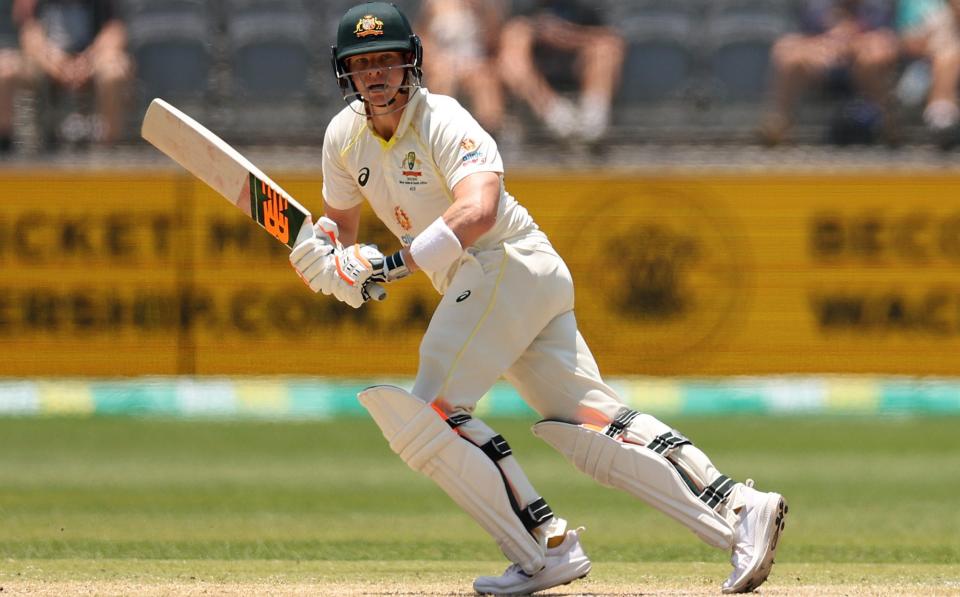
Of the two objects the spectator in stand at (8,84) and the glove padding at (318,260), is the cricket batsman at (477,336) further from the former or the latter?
the spectator in stand at (8,84)

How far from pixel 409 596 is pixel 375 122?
138 cm

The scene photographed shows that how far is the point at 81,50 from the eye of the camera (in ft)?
41.2

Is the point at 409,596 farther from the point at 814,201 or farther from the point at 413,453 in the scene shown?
the point at 814,201

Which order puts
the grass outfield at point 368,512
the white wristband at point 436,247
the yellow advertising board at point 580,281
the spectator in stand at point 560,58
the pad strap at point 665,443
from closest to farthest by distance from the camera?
the white wristband at point 436,247 → the pad strap at point 665,443 → the grass outfield at point 368,512 → the yellow advertising board at point 580,281 → the spectator in stand at point 560,58

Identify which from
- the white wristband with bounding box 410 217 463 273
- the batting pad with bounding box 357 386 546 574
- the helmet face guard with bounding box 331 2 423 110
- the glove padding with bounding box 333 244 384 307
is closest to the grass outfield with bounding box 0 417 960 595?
the batting pad with bounding box 357 386 546 574

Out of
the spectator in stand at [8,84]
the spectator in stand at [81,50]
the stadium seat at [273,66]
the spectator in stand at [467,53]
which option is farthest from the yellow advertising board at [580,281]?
the stadium seat at [273,66]

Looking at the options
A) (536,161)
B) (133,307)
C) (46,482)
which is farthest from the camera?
(536,161)

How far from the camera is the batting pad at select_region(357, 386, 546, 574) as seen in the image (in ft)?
15.1

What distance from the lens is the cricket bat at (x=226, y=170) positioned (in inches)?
192

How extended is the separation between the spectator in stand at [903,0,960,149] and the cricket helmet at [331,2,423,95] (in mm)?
8195

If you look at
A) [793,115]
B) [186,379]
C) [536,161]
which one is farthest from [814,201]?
[186,379]

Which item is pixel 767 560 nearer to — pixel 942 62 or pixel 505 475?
pixel 505 475

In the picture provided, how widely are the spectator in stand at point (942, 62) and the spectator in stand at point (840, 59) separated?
0.22 metres

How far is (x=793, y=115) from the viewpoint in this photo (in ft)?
40.5
